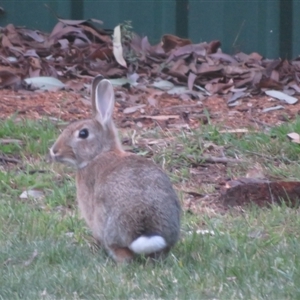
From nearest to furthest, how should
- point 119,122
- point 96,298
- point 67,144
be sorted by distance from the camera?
point 96,298 < point 67,144 < point 119,122

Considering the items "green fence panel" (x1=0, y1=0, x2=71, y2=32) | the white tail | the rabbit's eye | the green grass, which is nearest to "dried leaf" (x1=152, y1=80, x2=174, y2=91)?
the green grass

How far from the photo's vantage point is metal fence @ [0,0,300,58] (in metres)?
9.29

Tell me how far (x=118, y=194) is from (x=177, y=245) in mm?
541

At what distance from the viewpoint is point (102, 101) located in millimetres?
5660

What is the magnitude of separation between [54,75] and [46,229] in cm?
343

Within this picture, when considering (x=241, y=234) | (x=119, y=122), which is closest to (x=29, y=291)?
(x=241, y=234)

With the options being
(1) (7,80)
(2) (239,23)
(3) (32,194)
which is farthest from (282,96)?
(3) (32,194)

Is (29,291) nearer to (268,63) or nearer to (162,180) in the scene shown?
(162,180)

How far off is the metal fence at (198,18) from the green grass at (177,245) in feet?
7.19

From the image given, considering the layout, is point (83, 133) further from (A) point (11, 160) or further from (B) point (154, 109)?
(B) point (154, 109)

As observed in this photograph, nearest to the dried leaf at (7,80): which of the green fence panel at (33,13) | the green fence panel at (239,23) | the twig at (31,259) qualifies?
the green fence panel at (33,13)

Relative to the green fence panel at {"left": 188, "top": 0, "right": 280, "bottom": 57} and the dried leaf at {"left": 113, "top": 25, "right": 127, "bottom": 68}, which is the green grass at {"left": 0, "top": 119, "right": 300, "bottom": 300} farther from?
the green fence panel at {"left": 188, "top": 0, "right": 280, "bottom": 57}

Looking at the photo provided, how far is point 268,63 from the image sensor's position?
9180 millimetres

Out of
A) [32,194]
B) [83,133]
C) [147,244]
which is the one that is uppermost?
[83,133]
